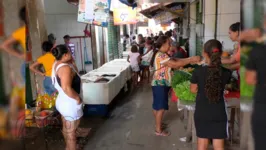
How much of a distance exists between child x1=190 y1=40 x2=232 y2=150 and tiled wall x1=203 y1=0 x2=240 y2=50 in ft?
11.1

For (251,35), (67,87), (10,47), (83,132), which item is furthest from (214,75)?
(83,132)

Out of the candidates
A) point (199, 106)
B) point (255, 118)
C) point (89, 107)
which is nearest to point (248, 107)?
point (255, 118)

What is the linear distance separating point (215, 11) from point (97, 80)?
11.0 feet

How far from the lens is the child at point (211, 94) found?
2.63m

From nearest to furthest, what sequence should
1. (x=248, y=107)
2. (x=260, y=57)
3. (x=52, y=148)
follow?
(x=260, y=57) → (x=248, y=107) → (x=52, y=148)

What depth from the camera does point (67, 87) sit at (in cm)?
326

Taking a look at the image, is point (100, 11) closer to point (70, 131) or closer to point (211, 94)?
point (70, 131)

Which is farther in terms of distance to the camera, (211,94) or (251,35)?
(211,94)

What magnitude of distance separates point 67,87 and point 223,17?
428 cm

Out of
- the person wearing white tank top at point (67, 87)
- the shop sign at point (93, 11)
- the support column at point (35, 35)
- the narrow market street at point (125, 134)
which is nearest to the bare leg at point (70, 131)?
the person wearing white tank top at point (67, 87)

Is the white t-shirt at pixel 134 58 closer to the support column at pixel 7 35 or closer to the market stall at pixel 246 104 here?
the market stall at pixel 246 104

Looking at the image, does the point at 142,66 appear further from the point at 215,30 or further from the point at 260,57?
the point at 260,57

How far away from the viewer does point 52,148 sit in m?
4.24

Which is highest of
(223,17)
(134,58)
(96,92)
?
(223,17)
